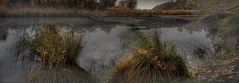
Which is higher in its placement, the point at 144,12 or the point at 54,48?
the point at 144,12

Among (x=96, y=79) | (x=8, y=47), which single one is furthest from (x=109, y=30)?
(x=96, y=79)

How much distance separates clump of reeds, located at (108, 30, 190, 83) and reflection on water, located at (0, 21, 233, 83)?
928mm

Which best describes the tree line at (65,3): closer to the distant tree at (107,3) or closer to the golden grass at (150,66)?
the distant tree at (107,3)

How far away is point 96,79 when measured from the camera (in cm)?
1040

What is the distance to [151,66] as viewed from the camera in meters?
9.63

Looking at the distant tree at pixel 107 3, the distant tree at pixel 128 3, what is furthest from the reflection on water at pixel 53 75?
the distant tree at pixel 128 3

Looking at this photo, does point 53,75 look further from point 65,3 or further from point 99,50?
point 65,3

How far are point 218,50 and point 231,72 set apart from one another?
3.28 meters

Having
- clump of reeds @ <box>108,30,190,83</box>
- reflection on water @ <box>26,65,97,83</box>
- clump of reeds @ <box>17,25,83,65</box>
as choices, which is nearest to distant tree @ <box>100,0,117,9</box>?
clump of reeds @ <box>17,25,83,65</box>

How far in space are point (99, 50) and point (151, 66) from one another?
4.65 m

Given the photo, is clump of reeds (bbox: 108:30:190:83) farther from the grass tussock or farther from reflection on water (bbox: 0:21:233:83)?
the grass tussock

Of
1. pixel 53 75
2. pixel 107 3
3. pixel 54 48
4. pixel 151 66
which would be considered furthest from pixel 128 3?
pixel 53 75

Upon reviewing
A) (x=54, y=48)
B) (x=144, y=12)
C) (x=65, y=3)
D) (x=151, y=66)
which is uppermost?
(x=65, y=3)

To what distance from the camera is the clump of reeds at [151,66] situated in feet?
31.3
